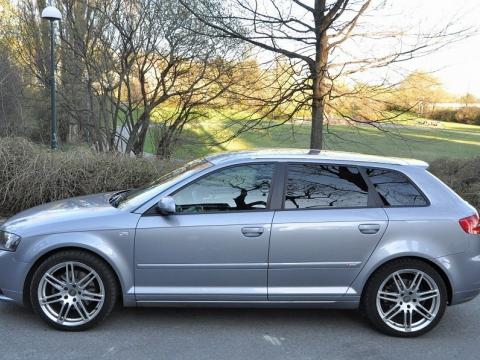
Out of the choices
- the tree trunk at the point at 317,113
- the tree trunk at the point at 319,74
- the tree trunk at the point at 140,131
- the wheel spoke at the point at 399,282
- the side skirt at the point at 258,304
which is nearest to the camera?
the side skirt at the point at 258,304

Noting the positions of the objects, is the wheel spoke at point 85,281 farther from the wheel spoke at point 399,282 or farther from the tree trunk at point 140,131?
the tree trunk at point 140,131

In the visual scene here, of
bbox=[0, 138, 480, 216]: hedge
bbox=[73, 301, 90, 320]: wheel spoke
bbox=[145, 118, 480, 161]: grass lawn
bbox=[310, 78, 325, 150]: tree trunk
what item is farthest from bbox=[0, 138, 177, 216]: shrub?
bbox=[73, 301, 90, 320]: wheel spoke

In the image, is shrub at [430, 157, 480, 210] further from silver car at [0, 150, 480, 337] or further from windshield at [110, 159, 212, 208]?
windshield at [110, 159, 212, 208]

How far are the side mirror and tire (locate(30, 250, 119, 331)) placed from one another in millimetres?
620

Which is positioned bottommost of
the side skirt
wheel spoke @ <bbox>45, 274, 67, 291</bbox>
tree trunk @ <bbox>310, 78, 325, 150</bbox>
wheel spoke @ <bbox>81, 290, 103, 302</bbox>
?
the side skirt

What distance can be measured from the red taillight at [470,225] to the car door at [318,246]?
0.64m

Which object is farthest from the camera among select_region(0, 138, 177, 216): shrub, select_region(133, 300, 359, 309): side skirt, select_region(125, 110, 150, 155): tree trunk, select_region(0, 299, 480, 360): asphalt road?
select_region(125, 110, 150, 155): tree trunk

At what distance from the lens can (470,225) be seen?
13.7ft

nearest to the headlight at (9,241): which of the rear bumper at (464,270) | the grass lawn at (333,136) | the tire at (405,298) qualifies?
the tire at (405,298)

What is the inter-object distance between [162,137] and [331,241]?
11.3 metres

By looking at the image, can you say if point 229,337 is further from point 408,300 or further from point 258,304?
point 408,300

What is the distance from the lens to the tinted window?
418 centimetres

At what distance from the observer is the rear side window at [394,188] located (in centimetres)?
421

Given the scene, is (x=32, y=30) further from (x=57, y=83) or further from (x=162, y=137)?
(x=162, y=137)
